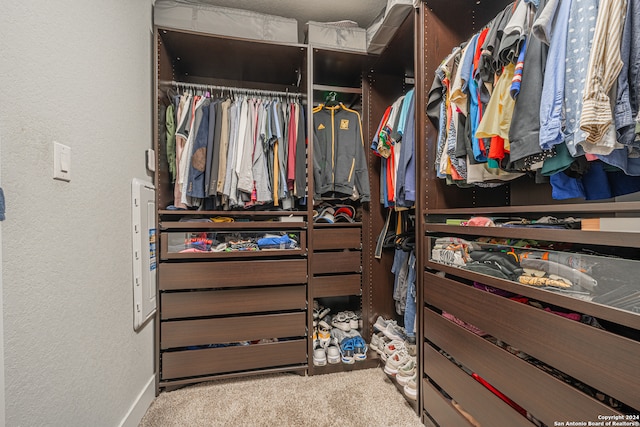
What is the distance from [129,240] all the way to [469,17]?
199cm

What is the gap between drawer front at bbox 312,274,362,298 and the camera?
170 cm

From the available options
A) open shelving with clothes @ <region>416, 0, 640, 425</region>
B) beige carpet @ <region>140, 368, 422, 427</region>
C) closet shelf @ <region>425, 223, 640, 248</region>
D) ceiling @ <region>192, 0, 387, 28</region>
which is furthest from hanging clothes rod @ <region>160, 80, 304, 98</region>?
beige carpet @ <region>140, 368, 422, 427</region>

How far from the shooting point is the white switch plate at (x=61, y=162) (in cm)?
75

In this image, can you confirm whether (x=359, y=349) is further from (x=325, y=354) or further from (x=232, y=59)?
(x=232, y=59)

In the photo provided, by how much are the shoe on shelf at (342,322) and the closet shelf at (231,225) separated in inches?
29.5

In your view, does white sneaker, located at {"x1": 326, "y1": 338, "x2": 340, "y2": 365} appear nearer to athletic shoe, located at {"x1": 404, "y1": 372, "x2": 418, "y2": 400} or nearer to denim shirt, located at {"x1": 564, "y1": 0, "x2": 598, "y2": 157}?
athletic shoe, located at {"x1": 404, "y1": 372, "x2": 418, "y2": 400}

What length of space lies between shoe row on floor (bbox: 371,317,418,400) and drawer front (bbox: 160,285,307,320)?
1.89ft

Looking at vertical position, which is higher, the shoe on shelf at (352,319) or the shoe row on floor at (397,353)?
the shoe on shelf at (352,319)

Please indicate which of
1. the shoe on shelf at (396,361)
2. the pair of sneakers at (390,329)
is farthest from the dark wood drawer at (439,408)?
the pair of sneakers at (390,329)

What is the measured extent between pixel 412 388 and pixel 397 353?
0.20 metres

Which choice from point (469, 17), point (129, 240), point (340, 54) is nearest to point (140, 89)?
point (129, 240)

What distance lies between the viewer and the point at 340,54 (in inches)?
65.6

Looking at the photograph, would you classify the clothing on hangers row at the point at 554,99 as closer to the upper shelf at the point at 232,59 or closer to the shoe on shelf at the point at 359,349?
the upper shelf at the point at 232,59

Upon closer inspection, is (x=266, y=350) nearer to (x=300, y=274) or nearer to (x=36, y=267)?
(x=300, y=274)
